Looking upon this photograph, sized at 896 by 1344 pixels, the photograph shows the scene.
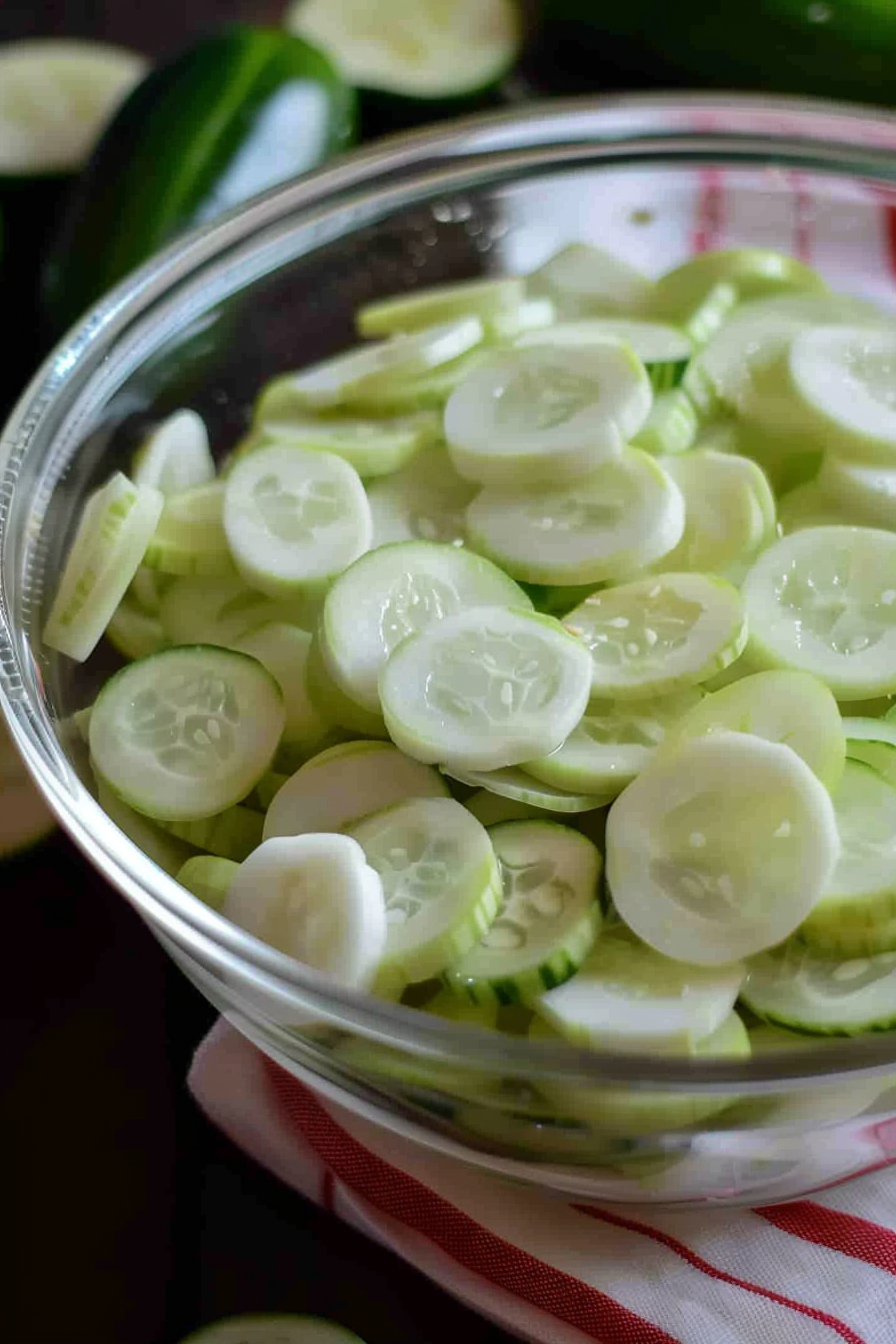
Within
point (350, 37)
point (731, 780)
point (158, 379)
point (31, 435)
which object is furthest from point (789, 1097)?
point (350, 37)

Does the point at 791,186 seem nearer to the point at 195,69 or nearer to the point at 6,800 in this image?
the point at 195,69

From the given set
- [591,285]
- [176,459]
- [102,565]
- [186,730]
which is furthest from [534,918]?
[591,285]

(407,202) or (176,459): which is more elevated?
(407,202)

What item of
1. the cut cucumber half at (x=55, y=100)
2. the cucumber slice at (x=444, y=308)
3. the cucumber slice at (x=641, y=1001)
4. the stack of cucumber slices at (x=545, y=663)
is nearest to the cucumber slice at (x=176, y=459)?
the stack of cucumber slices at (x=545, y=663)

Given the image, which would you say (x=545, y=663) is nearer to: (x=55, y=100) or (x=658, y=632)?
(x=658, y=632)

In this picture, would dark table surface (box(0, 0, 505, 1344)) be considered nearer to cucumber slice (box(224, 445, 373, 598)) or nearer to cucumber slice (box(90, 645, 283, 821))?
cucumber slice (box(90, 645, 283, 821))

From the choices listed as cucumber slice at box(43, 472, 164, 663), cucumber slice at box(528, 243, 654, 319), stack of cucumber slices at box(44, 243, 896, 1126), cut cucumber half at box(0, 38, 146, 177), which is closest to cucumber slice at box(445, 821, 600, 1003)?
stack of cucumber slices at box(44, 243, 896, 1126)
